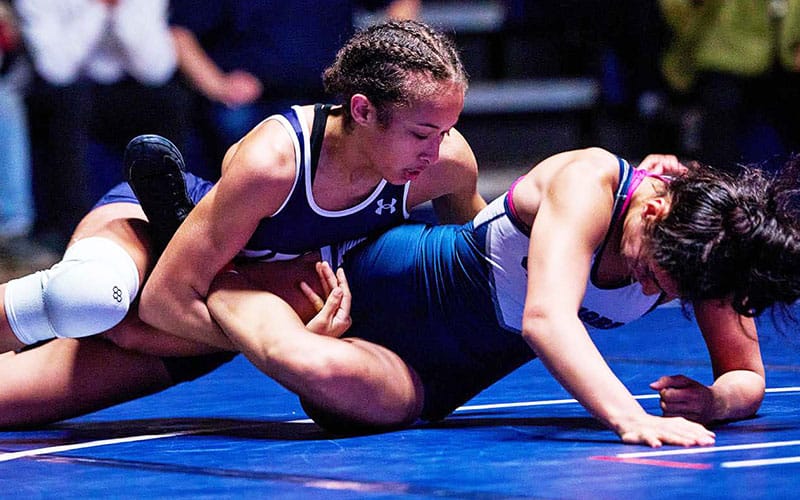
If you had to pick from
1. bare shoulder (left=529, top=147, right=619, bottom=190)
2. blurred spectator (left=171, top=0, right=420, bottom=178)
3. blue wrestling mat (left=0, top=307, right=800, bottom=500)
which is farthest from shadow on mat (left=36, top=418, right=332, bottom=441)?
blurred spectator (left=171, top=0, right=420, bottom=178)

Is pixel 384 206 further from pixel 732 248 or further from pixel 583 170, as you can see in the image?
pixel 732 248

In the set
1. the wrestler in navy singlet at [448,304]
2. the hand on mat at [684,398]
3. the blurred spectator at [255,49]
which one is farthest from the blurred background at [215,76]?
the hand on mat at [684,398]

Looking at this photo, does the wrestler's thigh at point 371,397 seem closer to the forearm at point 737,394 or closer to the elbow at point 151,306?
the elbow at point 151,306

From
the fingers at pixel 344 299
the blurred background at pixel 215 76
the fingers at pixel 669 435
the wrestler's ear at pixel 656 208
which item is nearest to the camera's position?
the fingers at pixel 669 435

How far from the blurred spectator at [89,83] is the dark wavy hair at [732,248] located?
384 centimetres

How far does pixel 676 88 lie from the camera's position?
21.5 feet

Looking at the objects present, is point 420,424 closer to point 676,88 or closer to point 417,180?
point 417,180

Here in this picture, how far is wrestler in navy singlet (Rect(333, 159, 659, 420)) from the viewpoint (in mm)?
2678

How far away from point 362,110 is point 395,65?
0.10 m

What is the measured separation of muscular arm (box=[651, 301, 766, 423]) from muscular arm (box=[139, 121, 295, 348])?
2.52 feet

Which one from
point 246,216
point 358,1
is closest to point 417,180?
point 246,216

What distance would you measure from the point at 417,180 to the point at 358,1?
113 inches

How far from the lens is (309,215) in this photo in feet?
9.09

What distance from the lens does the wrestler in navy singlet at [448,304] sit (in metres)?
2.68
